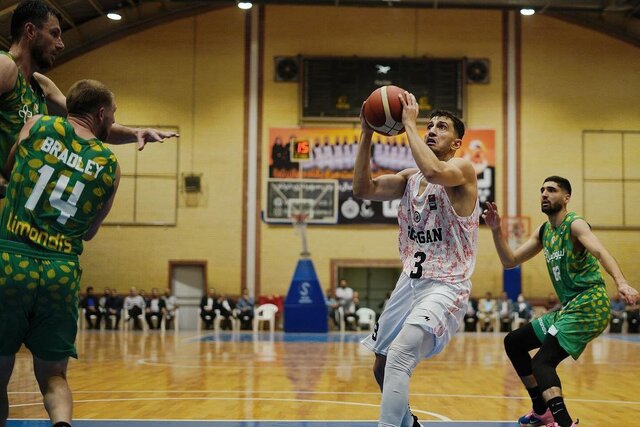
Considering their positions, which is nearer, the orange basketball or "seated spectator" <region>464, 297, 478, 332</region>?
the orange basketball

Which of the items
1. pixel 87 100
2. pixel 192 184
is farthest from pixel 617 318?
pixel 87 100

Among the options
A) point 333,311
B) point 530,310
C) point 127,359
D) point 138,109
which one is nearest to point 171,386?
point 127,359

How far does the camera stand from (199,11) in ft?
88.3

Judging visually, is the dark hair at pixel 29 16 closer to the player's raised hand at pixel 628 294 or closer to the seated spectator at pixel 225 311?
the player's raised hand at pixel 628 294

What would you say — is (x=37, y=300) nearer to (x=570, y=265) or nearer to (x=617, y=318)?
(x=570, y=265)

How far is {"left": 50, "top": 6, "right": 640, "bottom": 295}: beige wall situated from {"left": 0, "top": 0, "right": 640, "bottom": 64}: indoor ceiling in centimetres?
33

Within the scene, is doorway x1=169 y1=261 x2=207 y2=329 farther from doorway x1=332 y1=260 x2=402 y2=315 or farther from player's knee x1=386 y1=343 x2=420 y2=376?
player's knee x1=386 y1=343 x2=420 y2=376

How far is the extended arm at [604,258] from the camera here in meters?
5.43

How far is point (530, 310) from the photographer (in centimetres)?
2425

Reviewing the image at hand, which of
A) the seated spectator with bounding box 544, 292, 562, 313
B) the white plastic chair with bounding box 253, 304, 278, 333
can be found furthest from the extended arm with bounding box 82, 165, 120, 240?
the seated spectator with bounding box 544, 292, 562, 313

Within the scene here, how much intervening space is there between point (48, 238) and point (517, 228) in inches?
911

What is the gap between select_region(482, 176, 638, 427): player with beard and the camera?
5.71 metres

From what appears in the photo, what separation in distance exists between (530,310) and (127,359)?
48.9 ft

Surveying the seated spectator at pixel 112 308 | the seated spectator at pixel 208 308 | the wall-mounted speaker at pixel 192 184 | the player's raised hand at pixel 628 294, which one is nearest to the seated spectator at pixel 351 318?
the seated spectator at pixel 208 308
